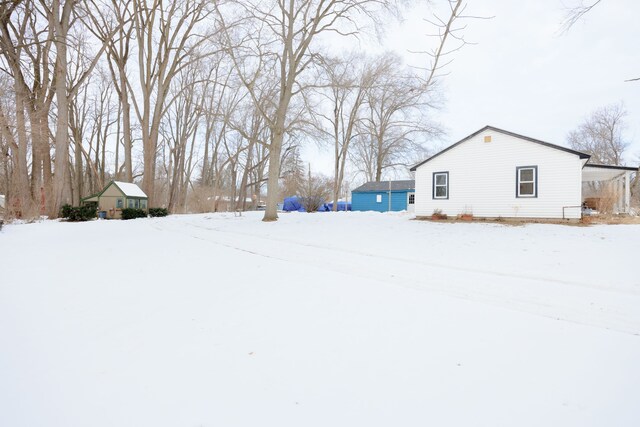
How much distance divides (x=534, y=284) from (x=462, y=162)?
441 inches

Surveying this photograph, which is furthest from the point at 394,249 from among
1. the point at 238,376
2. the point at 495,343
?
the point at 238,376

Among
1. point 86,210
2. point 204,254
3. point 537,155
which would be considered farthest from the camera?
point 86,210

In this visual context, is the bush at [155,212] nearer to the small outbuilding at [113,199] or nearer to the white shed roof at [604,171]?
the small outbuilding at [113,199]

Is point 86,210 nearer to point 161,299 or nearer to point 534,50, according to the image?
point 161,299

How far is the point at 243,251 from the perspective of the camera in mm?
6832

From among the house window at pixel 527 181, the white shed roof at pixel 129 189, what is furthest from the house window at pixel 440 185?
the white shed roof at pixel 129 189

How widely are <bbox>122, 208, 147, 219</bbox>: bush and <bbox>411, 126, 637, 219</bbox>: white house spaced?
15573 millimetres

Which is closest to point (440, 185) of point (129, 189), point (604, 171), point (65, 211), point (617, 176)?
point (604, 171)

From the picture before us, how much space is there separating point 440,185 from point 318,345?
1397 centimetres

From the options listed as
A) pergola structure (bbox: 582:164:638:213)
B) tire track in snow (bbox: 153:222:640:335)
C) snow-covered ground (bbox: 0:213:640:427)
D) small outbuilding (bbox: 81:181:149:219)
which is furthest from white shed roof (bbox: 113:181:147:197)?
pergola structure (bbox: 582:164:638:213)

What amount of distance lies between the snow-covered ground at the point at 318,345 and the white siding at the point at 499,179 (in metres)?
8.50

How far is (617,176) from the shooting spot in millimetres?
15656

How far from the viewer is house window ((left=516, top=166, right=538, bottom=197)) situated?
41.8 feet

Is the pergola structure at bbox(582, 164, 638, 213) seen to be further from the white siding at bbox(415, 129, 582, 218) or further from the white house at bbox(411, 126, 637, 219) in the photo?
the white siding at bbox(415, 129, 582, 218)
